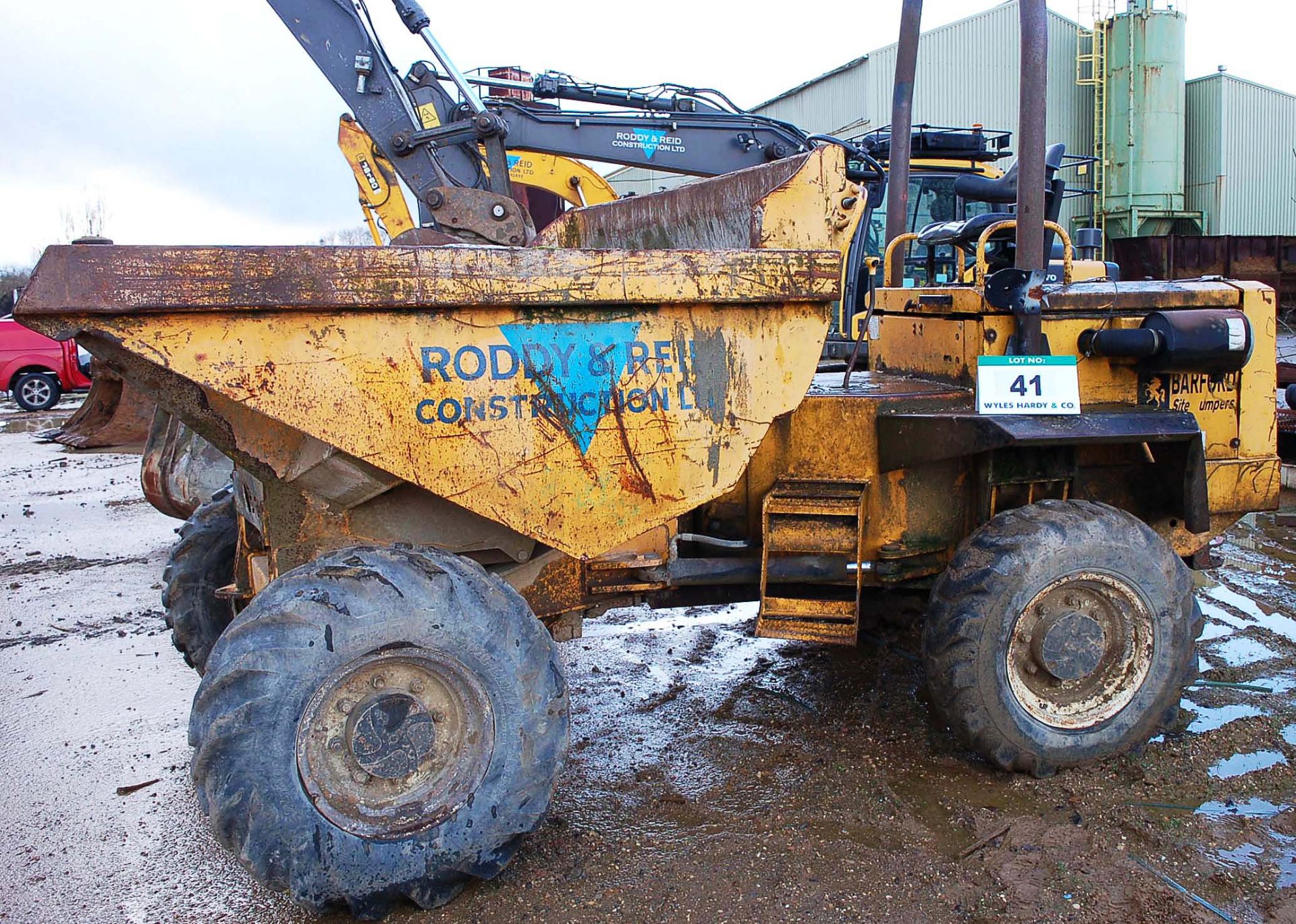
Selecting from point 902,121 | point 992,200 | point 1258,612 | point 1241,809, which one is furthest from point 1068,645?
point 902,121

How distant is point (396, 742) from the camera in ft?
8.95

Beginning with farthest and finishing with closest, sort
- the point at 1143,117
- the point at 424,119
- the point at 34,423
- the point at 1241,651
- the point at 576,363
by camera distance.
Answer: the point at 1143,117, the point at 34,423, the point at 424,119, the point at 1241,651, the point at 576,363

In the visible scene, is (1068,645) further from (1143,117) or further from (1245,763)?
(1143,117)

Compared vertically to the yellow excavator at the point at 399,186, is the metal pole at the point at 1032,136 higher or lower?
lower

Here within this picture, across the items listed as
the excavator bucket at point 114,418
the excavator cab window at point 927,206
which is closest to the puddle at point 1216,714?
the excavator cab window at point 927,206

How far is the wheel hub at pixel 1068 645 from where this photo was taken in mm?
3391

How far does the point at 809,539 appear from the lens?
3.65m

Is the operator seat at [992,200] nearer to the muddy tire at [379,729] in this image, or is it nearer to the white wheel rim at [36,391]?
the muddy tire at [379,729]

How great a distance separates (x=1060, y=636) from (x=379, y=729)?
2164 mm

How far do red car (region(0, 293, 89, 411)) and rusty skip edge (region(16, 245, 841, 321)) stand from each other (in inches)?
601

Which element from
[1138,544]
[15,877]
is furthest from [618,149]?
[15,877]

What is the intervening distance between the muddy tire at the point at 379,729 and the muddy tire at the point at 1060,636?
4.44ft

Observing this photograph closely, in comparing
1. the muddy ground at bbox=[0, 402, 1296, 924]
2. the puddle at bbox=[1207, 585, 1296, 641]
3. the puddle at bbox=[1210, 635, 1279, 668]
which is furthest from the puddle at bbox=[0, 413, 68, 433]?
the puddle at bbox=[1210, 635, 1279, 668]

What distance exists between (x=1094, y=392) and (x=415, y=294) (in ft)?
8.36
